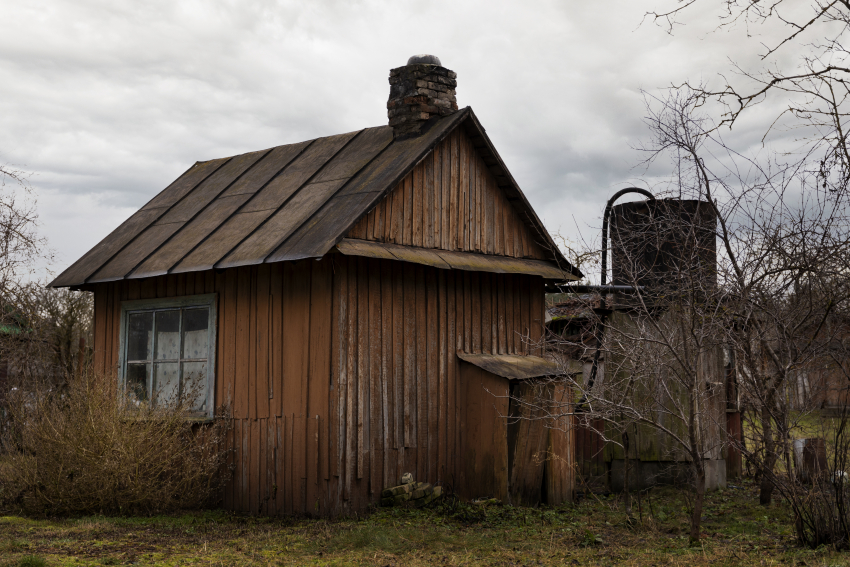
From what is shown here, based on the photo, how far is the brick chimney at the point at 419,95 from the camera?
12.3 meters

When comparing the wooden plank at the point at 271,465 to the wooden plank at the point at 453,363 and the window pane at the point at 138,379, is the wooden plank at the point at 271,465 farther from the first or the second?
the window pane at the point at 138,379

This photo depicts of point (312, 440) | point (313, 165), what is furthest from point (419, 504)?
point (313, 165)

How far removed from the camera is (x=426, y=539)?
28.5ft

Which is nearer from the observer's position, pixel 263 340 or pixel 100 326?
pixel 263 340

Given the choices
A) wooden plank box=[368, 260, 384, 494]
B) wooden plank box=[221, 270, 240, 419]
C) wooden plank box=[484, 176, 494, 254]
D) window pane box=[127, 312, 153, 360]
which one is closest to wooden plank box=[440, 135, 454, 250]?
wooden plank box=[484, 176, 494, 254]

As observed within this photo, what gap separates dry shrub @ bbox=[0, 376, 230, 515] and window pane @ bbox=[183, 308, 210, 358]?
3.66 ft

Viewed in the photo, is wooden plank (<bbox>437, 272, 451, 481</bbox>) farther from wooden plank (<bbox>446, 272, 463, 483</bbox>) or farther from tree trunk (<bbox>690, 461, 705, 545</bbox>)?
tree trunk (<bbox>690, 461, 705, 545</bbox>)

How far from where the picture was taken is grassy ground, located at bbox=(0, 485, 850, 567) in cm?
766

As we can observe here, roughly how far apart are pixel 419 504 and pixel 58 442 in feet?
14.6

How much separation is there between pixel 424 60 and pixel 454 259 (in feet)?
10.1

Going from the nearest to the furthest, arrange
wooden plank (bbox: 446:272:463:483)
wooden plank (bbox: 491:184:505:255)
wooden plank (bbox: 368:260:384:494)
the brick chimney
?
Answer: wooden plank (bbox: 368:260:384:494) < wooden plank (bbox: 446:272:463:483) < the brick chimney < wooden plank (bbox: 491:184:505:255)

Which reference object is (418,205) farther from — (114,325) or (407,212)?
(114,325)

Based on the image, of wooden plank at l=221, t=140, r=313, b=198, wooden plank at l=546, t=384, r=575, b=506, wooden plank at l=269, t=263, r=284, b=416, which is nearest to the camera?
wooden plank at l=269, t=263, r=284, b=416

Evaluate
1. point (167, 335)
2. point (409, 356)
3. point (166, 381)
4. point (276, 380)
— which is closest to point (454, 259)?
point (409, 356)
